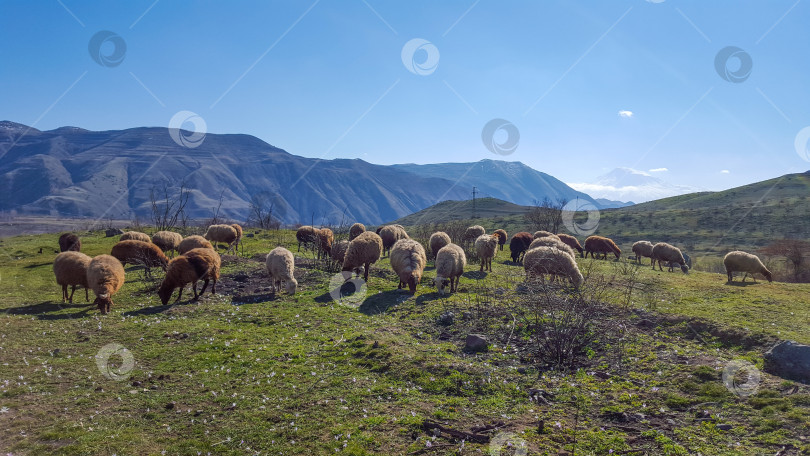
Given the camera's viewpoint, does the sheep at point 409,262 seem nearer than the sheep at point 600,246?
Yes

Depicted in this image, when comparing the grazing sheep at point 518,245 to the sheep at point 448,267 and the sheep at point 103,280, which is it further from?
the sheep at point 103,280

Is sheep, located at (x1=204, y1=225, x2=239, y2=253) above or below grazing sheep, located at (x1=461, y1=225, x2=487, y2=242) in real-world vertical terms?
below

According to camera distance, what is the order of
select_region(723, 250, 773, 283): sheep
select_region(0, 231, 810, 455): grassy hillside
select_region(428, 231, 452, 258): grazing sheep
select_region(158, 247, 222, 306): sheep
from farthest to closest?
1. select_region(428, 231, 452, 258): grazing sheep
2. select_region(723, 250, 773, 283): sheep
3. select_region(158, 247, 222, 306): sheep
4. select_region(0, 231, 810, 455): grassy hillside

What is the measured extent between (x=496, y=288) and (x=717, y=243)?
261 feet

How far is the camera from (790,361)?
9.41m

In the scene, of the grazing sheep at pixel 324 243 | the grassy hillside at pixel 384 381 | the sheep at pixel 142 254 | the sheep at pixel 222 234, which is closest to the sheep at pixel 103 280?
the grassy hillside at pixel 384 381

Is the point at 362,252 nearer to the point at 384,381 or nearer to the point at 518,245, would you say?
the point at 384,381

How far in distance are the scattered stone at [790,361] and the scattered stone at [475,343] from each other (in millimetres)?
6827

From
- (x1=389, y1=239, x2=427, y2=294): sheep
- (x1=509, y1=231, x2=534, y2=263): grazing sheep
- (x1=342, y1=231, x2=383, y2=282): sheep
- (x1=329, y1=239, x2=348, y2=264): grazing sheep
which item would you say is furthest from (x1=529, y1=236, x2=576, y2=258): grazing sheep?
(x1=329, y1=239, x2=348, y2=264): grazing sheep

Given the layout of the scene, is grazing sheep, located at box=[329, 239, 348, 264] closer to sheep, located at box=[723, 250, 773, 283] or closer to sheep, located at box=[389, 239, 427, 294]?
sheep, located at box=[389, 239, 427, 294]

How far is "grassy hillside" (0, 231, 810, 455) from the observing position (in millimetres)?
7391

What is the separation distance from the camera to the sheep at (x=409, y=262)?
19.2 metres

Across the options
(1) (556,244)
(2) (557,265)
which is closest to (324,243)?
(1) (556,244)

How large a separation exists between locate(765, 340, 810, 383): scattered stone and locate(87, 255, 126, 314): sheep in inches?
865
